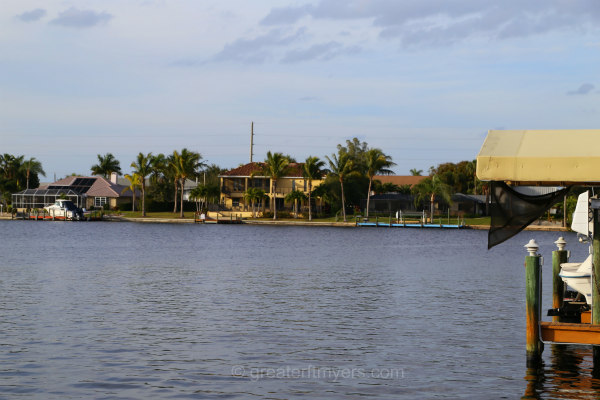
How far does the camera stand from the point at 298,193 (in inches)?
4444

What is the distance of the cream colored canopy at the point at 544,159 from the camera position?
1370cm

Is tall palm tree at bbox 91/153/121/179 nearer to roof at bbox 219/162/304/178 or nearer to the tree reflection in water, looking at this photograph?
roof at bbox 219/162/304/178

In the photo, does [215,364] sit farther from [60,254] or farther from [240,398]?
[60,254]

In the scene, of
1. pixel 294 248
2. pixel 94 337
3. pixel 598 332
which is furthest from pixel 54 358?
pixel 294 248

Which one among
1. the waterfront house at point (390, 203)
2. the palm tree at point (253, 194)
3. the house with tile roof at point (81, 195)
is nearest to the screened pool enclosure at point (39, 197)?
the house with tile roof at point (81, 195)

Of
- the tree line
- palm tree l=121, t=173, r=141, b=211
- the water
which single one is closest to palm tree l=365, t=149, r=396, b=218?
the tree line

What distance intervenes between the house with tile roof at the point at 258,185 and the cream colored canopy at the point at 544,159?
101m

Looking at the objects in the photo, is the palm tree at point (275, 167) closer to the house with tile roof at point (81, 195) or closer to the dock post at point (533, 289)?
the house with tile roof at point (81, 195)

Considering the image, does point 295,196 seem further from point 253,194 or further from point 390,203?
point 390,203

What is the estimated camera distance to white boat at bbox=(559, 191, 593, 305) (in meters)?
14.5

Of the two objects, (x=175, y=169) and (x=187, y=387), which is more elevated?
(x=175, y=169)

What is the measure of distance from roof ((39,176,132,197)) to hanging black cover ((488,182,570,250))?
402 feet

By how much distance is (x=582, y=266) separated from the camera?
52.3ft

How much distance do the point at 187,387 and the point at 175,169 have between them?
105715mm
